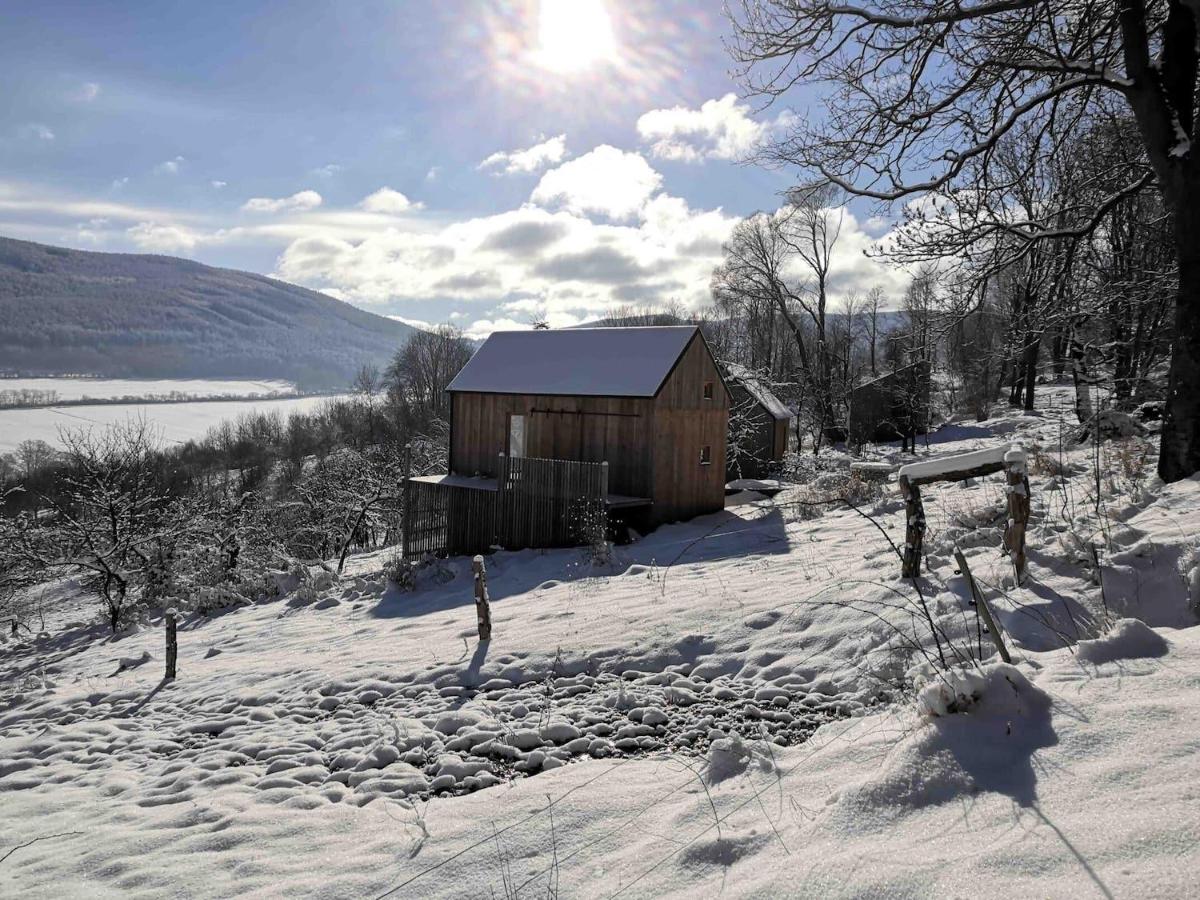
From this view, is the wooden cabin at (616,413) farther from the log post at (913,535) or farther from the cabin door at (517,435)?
the log post at (913,535)

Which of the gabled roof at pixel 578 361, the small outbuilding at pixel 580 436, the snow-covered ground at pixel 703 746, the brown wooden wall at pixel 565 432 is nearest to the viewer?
the snow-covered ground at pixel 703 746

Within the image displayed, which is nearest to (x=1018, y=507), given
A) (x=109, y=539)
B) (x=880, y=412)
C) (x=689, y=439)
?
(x=689, y=439)

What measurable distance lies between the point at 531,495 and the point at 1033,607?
42.8ft

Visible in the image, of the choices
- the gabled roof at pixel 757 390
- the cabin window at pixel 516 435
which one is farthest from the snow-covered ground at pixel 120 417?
the cabin window at pixel 516 435

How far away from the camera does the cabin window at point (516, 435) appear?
70.6ft

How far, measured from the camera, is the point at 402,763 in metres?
5.45

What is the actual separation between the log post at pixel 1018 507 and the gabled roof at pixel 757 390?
27008mm

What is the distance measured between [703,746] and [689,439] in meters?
15.7

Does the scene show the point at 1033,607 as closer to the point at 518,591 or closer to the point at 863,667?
the point at 863,667

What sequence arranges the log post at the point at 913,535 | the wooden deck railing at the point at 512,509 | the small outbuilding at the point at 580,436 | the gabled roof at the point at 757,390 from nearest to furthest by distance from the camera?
the log post at the point at 913,535
the wooden deck railing at the point at 512,509
the small outbuilding at the point at 580,436
the gabled roof at the point at 757,390

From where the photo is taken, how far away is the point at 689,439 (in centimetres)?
2038

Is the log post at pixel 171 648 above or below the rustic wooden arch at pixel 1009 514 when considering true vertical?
below

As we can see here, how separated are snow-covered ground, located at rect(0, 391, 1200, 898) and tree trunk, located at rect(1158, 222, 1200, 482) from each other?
0.51 meters

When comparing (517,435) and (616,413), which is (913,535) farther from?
(517,435)
